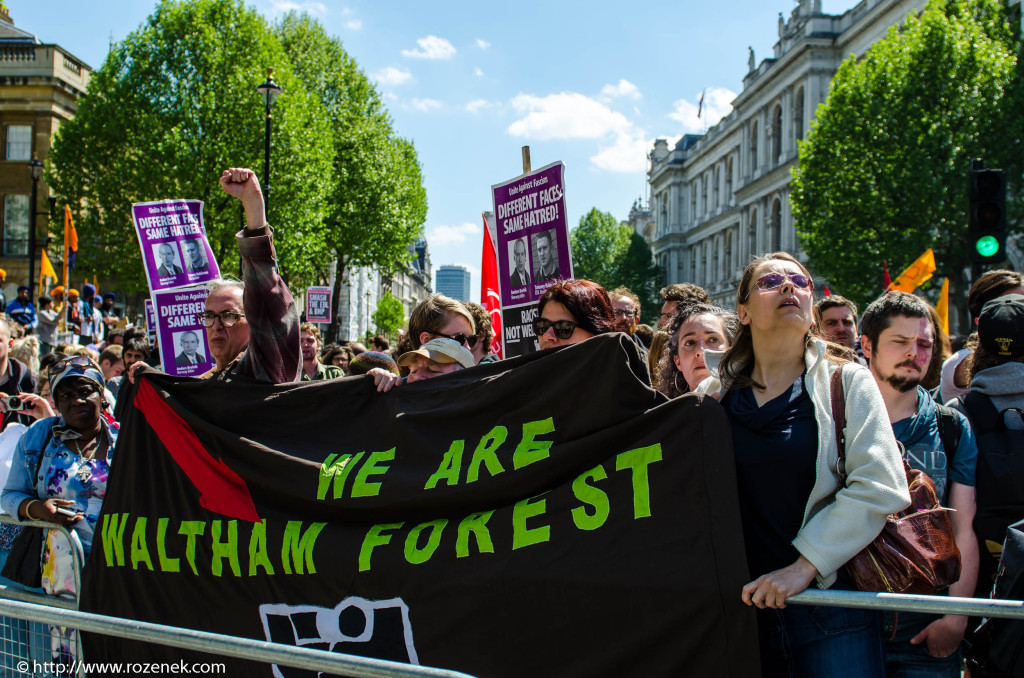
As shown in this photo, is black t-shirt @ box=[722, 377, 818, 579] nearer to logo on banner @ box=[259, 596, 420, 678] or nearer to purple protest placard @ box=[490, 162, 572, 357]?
logo on banner @ box=[259, 596, 420, 678]

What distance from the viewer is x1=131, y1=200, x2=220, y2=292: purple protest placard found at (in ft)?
25.1

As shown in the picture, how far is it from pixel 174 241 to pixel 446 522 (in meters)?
5.84

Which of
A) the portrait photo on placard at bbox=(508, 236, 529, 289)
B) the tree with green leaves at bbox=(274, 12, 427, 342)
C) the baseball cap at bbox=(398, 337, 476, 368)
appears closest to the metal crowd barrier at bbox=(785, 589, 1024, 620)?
the baseball cap at bbox=(398, 337, 476, 368)

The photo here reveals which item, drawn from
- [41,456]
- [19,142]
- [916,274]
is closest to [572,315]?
[41,456]

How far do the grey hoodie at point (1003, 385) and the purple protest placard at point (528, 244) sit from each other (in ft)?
9.78

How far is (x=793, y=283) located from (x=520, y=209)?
12.4 ft

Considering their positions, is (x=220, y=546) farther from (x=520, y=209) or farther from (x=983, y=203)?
(x=983, y=203)

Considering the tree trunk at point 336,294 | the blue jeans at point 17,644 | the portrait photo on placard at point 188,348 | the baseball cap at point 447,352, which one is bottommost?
the blue jeans at point 17,644

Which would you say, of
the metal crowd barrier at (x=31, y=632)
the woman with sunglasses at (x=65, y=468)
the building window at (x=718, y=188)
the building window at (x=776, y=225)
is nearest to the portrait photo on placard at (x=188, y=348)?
the woman with sunglasses at (x=65, y=468)

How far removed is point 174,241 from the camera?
777 cm

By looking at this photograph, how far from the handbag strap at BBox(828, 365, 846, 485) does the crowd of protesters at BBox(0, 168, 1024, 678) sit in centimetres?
1

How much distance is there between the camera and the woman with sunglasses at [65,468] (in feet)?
12.3

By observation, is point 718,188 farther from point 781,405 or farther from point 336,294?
point 781,405

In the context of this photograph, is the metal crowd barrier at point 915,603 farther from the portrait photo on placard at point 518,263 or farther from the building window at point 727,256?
the building window at point 727,256
